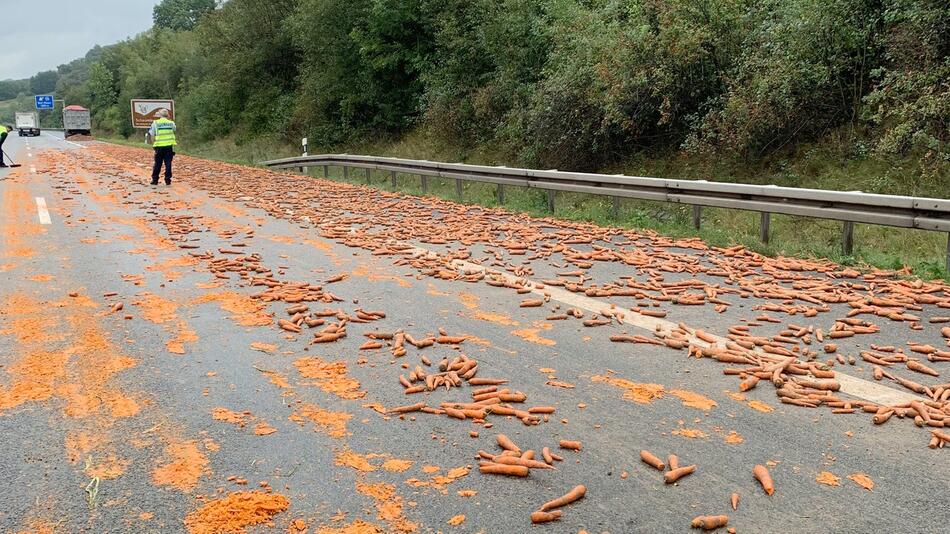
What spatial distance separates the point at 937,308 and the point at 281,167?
22957 mm

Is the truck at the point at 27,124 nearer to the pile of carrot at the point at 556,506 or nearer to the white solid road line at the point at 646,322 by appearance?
the white solid road line at the point at 646,322

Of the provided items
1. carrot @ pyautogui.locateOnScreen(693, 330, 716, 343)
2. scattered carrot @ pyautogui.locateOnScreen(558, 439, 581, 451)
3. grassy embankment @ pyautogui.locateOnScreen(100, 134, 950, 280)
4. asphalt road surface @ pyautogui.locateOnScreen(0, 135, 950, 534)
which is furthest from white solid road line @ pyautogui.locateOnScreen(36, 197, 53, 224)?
scattered carrot @ pyautogui.locateOnScreen(558, 439, 581, 451)

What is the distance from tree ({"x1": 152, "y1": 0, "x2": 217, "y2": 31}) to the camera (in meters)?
100

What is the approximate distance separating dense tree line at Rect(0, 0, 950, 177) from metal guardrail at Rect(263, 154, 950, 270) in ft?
8.91

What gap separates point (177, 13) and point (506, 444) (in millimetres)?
121818

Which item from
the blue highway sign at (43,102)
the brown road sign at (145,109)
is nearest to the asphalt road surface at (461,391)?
the brown road sign at (145,109)

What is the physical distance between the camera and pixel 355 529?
2863 mm

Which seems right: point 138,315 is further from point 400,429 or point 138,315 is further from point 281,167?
point 281,167

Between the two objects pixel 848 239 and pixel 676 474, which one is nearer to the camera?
pixel 676 474

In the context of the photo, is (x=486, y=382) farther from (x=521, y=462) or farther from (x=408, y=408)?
(x=521, y=462)

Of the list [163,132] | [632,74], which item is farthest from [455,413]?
[163,132]

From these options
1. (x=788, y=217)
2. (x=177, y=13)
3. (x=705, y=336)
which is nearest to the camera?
(x=705, y=336)

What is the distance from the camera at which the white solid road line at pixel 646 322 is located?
415 centimetres

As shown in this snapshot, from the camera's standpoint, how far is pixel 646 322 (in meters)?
5.69
